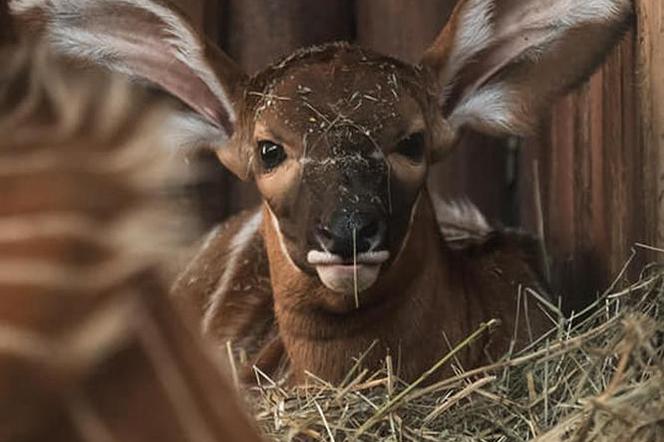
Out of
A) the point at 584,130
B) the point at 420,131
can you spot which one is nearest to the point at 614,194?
the point at 584,130

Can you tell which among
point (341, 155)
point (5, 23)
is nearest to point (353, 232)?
point (341, 155)

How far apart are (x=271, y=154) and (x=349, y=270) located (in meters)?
0.45

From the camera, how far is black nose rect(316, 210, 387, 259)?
9.93ft

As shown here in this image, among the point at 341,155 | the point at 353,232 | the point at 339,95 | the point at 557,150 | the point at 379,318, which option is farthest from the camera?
the point at 557,150

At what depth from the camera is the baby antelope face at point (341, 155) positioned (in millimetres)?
3080

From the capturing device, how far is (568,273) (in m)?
4.20

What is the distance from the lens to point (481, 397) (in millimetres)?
3084

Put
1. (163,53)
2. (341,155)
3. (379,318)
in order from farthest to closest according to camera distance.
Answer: (163,53) → (379,318) → (341,155)

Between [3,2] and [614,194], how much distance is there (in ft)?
5.11

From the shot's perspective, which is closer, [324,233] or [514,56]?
[324,233]

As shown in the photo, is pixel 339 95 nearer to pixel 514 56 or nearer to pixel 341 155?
pixel 341 155

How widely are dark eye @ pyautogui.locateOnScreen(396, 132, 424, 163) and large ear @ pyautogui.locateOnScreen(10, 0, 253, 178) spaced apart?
1.72ft

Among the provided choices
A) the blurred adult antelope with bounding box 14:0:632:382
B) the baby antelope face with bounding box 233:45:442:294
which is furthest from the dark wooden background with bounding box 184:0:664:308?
the baby antelope face with bounding box 233:45:442:294

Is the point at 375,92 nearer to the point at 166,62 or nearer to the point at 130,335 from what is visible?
the point at 166,62
